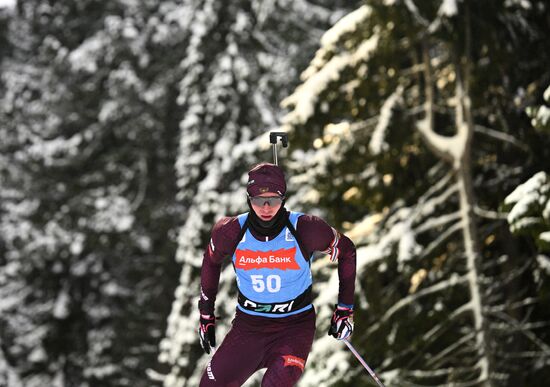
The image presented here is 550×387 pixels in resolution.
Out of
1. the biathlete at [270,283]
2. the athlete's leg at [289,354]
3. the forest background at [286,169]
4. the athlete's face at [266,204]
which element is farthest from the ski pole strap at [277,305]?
the forest background at [286,169]

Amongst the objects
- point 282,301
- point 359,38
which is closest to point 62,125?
point 359,38

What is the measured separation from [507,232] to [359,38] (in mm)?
3182

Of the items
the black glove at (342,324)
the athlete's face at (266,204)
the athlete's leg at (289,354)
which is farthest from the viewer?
the black glove at (342,324)

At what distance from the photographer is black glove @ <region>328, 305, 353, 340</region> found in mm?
4758

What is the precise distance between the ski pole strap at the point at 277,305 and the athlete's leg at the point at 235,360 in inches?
7.5

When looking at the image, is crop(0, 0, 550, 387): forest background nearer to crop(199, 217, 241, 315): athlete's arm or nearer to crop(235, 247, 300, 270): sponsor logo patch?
crop(235, 247, 300, 270): sponsor logo patch

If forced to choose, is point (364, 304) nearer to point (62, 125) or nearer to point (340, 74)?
point (340, 74)

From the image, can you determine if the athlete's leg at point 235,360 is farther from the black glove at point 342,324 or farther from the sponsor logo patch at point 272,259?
the sponsor logo patch at point 272,259

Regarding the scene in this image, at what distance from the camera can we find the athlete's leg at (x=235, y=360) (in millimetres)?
4812

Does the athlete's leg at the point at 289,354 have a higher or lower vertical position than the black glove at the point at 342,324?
lower

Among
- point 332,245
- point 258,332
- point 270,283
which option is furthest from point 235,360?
point 332,245

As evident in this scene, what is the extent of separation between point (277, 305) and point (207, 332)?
1.78 feet

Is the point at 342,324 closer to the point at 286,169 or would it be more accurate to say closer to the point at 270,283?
the point at 270,283

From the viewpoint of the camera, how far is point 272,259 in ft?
14.9
